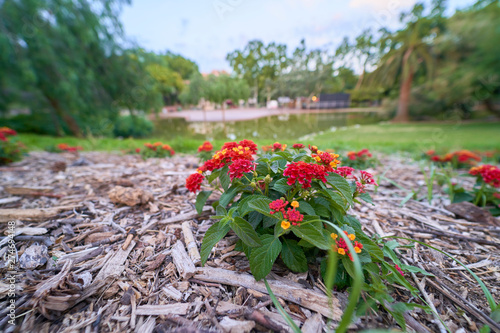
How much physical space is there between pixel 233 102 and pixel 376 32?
13314 millimetres

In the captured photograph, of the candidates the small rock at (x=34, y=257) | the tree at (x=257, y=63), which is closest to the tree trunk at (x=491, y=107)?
the tree at (x=257, y=63)

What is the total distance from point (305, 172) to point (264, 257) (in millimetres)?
398

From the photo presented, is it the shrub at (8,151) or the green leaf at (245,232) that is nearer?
the green leaf at (245,232)

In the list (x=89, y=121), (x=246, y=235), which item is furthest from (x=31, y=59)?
(x=246, y=235)

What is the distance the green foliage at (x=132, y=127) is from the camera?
8203mm

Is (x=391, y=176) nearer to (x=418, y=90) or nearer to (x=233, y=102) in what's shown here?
(x=233, y=102)

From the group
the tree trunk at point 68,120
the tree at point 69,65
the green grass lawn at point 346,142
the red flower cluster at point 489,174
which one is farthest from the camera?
the tree trunk at point 68,120

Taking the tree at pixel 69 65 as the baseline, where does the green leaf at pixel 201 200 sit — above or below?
below

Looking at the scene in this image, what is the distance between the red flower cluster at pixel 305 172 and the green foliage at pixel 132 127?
9.26m

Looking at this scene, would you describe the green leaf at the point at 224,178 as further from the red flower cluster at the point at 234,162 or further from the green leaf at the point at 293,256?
the green leaf at the point at 293,256

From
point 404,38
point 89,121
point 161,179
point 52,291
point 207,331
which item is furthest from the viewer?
point 404,38

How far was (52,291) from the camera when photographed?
2.68ft

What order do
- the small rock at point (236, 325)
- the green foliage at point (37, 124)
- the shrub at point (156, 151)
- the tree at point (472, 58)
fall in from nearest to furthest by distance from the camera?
the small rock at point (236, 325)
the shrub at point (156, 151)
the tree at point (472, 58)
the green foliage at point (37, 124)

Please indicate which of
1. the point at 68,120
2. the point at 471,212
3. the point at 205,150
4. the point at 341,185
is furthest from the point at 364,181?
the point at 68,120
